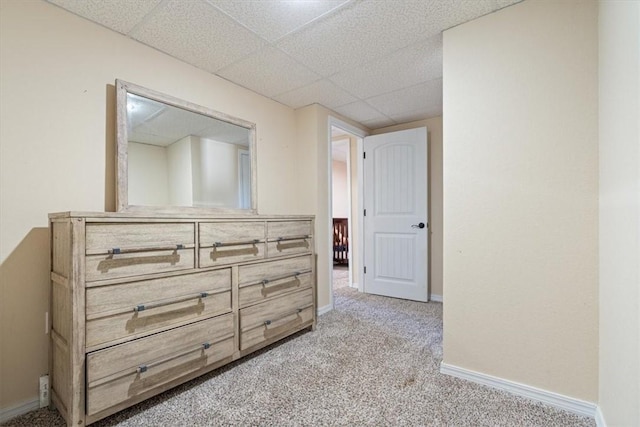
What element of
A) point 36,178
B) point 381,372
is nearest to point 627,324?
point 381,372

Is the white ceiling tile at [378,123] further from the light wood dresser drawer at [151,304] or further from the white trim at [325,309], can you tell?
the light wood dresser drawer at [151,304]

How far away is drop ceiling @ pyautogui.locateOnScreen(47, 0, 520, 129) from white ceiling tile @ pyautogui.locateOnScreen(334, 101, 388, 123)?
1.18 feet

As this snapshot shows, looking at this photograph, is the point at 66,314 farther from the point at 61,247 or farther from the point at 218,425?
the point at 218,425

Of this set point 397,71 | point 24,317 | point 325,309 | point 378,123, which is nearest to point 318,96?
point 397,71

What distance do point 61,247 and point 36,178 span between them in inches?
17.2

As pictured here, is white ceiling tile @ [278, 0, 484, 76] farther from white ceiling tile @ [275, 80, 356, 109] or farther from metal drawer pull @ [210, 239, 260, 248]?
metal drawer pull @ [210, 239, 260, 248]

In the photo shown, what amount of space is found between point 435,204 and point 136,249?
3.10 meters

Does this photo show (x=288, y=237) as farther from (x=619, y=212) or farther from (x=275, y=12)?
(x=619, y=212)

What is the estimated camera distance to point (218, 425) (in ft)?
4.63

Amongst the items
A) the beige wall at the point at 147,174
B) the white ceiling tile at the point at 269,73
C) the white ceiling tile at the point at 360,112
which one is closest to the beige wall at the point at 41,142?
the beige wall at the point at 147,174

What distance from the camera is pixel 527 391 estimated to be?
160cm

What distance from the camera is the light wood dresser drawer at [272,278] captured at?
6.61ft

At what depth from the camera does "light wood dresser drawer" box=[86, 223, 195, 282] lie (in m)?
1.36

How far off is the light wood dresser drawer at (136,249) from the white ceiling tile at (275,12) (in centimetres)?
123
